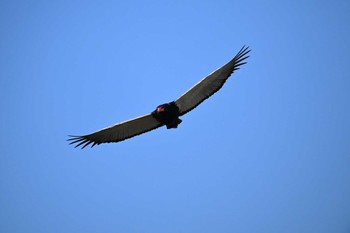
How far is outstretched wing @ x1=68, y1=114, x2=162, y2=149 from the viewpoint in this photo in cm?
1862

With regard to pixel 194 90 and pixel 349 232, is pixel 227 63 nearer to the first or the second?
pixel 194 90

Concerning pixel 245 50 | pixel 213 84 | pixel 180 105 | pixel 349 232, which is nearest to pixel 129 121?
pixel 180 105

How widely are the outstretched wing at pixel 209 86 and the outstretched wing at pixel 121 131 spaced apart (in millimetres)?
1454

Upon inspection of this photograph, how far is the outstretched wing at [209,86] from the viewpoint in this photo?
Answer: 58.9 feet

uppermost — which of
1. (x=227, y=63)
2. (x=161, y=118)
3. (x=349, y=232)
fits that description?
(x=349, y=232)

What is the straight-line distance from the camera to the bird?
17656 millimetres

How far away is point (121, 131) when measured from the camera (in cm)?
1897

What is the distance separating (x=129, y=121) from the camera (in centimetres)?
1842

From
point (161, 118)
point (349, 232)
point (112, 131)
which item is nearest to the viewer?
point (161, 118)

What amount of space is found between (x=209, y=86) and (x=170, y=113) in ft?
6.40

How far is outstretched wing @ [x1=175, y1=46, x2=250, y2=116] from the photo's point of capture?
58.9ft

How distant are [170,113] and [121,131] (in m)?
2.54

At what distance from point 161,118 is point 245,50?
4206 millimetres

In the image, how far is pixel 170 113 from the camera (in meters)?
17.5
